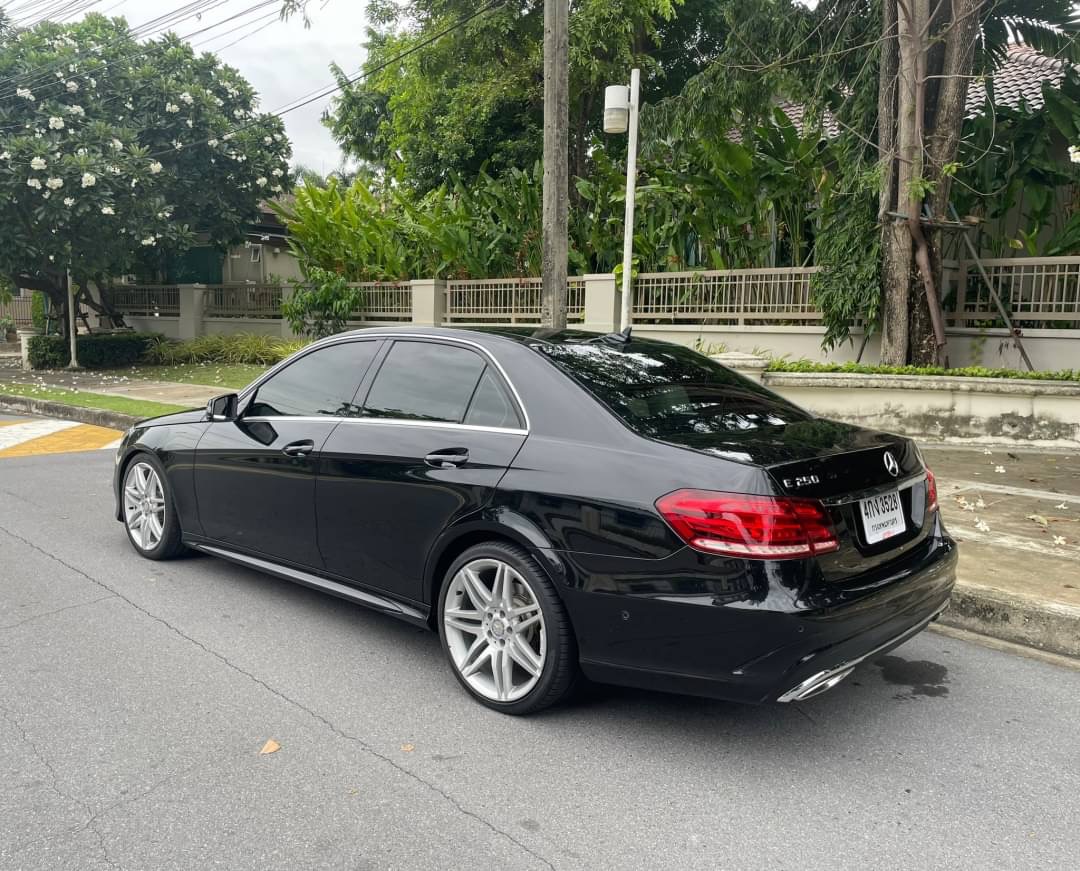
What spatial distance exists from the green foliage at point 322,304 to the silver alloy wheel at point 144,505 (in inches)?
531

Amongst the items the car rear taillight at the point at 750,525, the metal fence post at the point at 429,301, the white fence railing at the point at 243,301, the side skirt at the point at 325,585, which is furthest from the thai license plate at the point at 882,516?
the white fence railing at the point at 243,301

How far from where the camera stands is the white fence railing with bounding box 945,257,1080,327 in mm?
11109

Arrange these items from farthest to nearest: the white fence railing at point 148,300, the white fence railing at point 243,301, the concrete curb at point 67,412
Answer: the white fence railing at point 148,300
the white fence railing at point 243,301
the concrete curb at point 67,412

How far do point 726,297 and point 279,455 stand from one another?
1039 centimetres

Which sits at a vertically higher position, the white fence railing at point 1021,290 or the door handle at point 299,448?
the white fence railing at point 1021,290

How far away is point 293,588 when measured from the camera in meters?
5.33

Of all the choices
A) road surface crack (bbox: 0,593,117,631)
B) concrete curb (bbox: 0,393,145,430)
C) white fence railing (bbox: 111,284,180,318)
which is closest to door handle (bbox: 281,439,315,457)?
road surface crack (bbox: 0,593,117,631)

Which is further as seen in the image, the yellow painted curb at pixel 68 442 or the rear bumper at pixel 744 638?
the yellow painted curb at pixel 68 442

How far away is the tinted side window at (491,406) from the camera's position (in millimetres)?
3859

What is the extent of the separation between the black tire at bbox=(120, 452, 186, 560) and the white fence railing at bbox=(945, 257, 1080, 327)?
10.2 meters

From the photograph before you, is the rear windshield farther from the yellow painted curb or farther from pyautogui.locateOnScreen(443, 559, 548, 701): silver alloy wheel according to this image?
the yellow painted curb

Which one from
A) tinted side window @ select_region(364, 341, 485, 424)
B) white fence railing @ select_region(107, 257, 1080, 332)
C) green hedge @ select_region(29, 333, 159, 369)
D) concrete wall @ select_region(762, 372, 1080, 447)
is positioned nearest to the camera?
tinted side window @ select_region(364, 341, 485, 424)

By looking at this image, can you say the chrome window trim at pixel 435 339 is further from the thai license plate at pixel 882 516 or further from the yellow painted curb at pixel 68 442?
the yellow painted curb at pixel 68 442

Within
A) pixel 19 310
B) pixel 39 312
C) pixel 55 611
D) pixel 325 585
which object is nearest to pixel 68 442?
pixel 55 611
